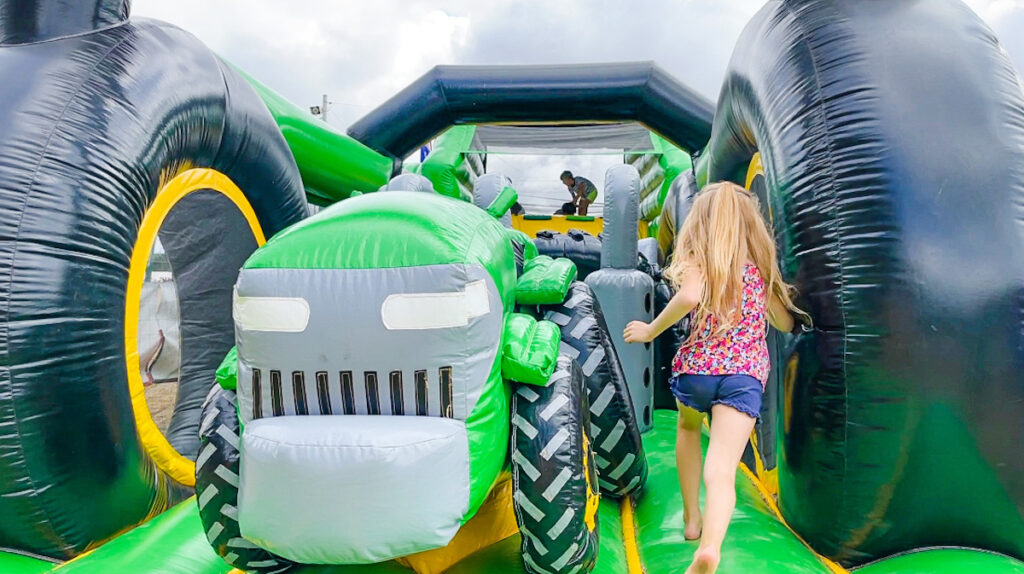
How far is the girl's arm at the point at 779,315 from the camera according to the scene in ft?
5.12

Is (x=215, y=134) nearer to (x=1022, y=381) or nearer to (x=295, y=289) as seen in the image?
(x=295, y=289)

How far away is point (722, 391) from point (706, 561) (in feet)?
1.20

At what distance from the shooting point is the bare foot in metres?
1.23

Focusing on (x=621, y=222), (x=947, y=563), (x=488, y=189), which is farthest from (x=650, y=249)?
(x=947, y=563)

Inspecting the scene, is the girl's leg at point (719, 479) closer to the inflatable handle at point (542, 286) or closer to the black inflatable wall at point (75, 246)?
the inflatable handle at point (542, 286)

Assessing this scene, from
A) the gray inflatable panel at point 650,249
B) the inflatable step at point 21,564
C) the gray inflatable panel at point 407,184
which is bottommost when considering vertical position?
the inflatable step at point 21,564

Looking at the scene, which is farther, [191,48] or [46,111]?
[191,48]

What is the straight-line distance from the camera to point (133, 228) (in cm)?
174

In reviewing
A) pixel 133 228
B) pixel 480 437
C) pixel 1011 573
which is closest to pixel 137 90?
pixel 133 228

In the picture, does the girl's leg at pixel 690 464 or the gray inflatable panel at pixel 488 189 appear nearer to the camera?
the girl's leg at pixel 690 464

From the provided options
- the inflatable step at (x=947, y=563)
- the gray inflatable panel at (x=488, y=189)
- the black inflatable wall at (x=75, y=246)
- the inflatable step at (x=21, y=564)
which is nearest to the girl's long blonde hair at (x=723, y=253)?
the inflatable step at (x=947, y=563)

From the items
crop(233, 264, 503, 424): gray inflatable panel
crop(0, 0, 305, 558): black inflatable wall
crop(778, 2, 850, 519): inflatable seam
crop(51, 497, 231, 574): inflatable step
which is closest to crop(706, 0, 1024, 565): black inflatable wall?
crop(778, 2, 850, 519): inflatable seam

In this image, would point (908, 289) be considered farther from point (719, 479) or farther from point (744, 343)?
point (719, 479)

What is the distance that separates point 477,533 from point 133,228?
44.7 inches
